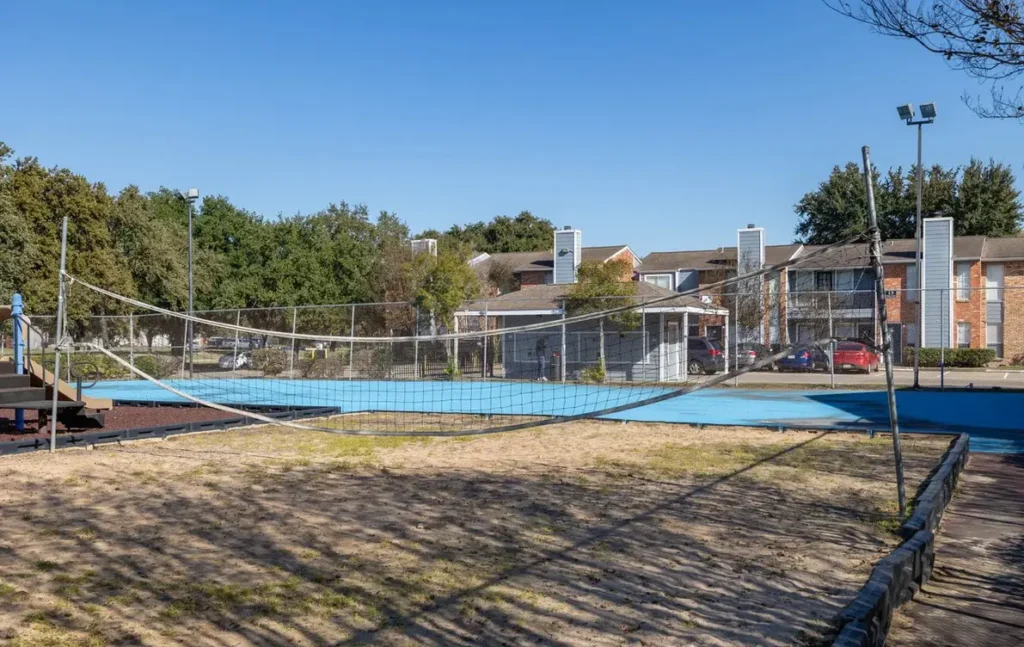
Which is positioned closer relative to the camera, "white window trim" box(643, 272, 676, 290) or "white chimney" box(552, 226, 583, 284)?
"white chimney" box(552, 226, 583, 284)

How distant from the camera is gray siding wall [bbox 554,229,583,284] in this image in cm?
4193

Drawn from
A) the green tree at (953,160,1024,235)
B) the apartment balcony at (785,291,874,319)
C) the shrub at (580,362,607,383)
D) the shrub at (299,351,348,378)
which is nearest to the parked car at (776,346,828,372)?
the apartment balcony at (785,291,874,319)

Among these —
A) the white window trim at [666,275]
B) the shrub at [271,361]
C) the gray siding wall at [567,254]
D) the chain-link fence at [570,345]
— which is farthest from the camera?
the white window trim at [666,275]

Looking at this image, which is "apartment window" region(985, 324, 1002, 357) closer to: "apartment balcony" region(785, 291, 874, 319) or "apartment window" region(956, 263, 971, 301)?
"apartment window" region(956, 263, 971, 301)

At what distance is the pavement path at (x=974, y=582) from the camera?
482cm

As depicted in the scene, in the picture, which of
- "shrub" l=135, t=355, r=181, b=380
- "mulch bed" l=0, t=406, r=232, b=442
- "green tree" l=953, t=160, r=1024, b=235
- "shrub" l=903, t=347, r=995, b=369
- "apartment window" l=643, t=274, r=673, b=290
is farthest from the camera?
"green tree" l=953, t=160, r=1024, b=235

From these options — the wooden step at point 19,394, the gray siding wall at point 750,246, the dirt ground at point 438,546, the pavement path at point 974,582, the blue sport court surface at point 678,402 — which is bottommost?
the pavement path at point 974,582

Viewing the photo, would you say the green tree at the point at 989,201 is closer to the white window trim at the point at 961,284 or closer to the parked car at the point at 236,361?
the white window trim at the point at 961,284

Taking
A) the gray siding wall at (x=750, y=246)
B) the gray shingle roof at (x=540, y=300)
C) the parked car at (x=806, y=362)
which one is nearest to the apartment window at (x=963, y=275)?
the gray siding wall at (x=750, y=246)

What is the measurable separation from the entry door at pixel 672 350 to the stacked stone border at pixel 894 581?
57.0 ft

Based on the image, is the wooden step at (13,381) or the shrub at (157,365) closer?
the wooden step at (13,381)

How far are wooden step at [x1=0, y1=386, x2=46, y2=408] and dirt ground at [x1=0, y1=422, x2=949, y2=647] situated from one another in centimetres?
159

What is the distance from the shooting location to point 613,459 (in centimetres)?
1112

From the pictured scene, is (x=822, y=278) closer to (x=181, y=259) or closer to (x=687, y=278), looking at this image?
(x=687, y=278)
